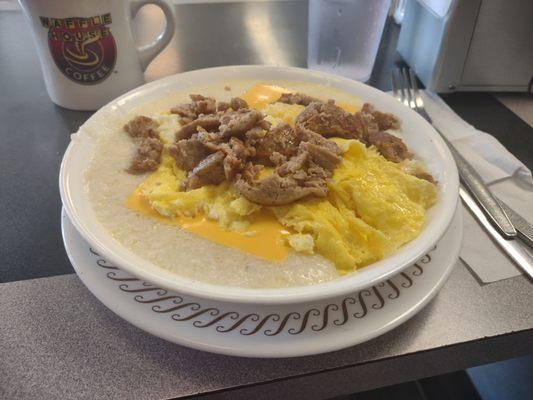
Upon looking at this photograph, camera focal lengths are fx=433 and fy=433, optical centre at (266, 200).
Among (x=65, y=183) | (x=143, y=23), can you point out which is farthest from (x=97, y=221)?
(x=143, y=23)

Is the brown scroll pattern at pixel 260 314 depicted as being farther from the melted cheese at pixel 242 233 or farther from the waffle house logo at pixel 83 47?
the waffle house logo at pixel 83 47

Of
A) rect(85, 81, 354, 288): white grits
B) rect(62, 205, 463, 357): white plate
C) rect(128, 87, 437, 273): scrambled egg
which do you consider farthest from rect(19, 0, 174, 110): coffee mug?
rect(62, 205, 463, 357): white plate

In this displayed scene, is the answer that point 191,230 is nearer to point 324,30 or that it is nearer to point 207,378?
point 207,378

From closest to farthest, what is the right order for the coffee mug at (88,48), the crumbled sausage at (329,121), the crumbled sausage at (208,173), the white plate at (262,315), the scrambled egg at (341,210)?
the white plate at (262,315) → the scrambled egg at (341,210) → the crumbled sausage at (208,173) → the crumbled sausage at (329,121) → the coffee mug at (88,48)

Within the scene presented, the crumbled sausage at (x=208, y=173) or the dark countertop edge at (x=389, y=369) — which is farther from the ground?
the crumbled sausage at (x=208, y=173)

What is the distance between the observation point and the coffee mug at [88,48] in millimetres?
1076

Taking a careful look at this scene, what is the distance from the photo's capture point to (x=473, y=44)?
54.9 inches

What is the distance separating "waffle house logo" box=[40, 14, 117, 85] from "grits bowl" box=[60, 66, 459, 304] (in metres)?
0.23

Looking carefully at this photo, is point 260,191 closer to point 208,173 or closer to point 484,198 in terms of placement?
point 208,173

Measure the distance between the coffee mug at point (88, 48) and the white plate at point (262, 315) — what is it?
64 centimetres

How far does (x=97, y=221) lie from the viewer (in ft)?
2.47

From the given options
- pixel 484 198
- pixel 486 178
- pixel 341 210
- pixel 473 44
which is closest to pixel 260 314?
pixel 341 210

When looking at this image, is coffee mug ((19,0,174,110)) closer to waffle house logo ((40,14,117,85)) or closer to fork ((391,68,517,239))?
waffle house logo ((40,14,117,85))

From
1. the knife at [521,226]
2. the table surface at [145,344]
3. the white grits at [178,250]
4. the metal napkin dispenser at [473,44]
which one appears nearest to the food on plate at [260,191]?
the white grits at [178,250]
